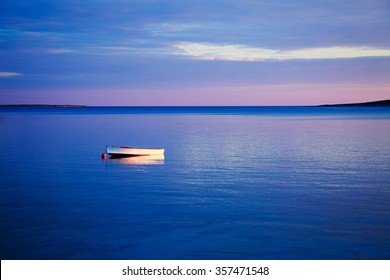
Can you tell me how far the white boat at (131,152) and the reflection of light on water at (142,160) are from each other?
0.22m

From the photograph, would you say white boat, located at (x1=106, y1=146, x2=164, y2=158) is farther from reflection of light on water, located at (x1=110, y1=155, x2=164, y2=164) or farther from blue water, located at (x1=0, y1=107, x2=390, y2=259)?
blue water, located at (x1=0, y1=107, x2=390, y2=259)

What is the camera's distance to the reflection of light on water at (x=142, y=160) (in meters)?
31.4

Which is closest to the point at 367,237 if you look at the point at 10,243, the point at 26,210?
the point at 10,243

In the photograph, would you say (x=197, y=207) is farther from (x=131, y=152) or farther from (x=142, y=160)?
(x=131, y=152)

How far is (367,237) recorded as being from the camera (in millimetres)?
14281

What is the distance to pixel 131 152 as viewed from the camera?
108ft

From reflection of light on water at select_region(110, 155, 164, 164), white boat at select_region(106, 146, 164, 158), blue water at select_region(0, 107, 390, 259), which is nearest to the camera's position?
blue water at select_region(0, 107, 390, 259)

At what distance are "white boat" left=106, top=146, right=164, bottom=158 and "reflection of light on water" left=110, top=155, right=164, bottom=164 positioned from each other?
0.73 ft

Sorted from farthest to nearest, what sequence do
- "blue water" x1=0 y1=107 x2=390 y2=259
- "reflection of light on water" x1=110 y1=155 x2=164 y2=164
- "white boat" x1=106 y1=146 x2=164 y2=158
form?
"white boat" x1=106 y1=146 x2=164 y2=158 < "reflection of light on water" x1=110 y1=155 x2=164 y2=164 < "blue water" x1=0 y1=107 x2=390 y2=259

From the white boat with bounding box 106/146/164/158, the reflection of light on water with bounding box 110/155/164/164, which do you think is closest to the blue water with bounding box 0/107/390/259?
the reflection of light on water with bounding box 110/155/164/164

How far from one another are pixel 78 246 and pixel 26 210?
4.88 m

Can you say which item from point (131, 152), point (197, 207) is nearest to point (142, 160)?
point (131, 152)

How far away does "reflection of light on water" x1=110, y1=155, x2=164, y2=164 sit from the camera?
3138cm

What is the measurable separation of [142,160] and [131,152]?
4.21ft
